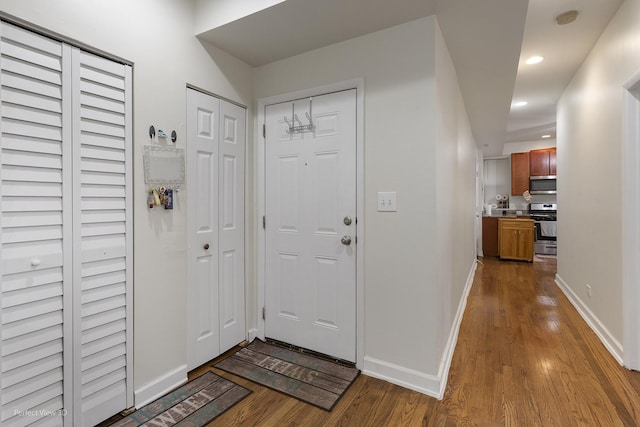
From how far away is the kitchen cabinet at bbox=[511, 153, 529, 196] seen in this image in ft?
23.2

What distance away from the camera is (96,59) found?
1611mm

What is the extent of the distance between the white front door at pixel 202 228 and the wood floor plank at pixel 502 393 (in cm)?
24

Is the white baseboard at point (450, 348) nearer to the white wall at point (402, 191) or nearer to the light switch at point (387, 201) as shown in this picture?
the white wall at point (402, 191)

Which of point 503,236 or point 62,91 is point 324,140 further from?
point 503,236

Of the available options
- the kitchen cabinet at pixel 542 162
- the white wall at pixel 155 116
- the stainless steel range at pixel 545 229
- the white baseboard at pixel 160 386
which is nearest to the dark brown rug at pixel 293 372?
the white baseboard at pixel 160 386

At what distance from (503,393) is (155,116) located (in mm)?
2691

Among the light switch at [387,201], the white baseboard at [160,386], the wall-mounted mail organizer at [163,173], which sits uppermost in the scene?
the wall-mounted mail organizer at [163,173]

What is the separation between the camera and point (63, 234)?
150 cm

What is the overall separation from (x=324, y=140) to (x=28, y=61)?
159 centimetres

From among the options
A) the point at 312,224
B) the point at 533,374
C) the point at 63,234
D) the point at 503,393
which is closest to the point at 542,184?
the point at 533,374

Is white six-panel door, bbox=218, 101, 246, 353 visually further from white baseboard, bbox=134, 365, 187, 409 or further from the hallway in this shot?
the hallway

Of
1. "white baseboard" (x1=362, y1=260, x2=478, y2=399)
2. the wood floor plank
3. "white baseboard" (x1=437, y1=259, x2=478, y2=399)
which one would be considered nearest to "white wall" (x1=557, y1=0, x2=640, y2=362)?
the wood floor plank

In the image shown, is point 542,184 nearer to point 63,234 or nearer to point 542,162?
point 542,162

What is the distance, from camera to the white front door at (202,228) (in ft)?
6.87
